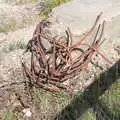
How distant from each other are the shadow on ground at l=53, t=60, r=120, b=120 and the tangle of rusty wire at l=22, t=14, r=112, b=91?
0.77ft

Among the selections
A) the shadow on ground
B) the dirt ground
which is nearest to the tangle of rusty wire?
the dirt ground

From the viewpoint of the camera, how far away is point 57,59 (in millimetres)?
5977

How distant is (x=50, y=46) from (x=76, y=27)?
1.41 ft

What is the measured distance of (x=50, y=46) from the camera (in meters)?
6.07

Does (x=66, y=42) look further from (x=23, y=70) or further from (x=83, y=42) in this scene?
(x=23, y=70)

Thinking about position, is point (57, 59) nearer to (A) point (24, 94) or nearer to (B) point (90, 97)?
(A) point (24, 94)

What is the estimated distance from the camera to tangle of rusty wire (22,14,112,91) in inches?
228

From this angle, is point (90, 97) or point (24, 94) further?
point (24, 94)

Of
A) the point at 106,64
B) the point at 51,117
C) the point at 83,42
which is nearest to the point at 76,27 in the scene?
the point at 83,42

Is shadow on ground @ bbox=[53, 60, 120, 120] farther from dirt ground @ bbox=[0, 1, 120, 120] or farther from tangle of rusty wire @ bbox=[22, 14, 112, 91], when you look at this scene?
tangle of rusty wire @ bbox=[22, 14, 112, 91]

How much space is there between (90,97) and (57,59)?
2.44 feet

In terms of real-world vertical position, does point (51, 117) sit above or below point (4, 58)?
below

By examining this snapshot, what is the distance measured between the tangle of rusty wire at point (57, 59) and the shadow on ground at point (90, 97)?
23cm

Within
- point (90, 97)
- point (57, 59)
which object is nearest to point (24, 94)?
point (57, 59)
